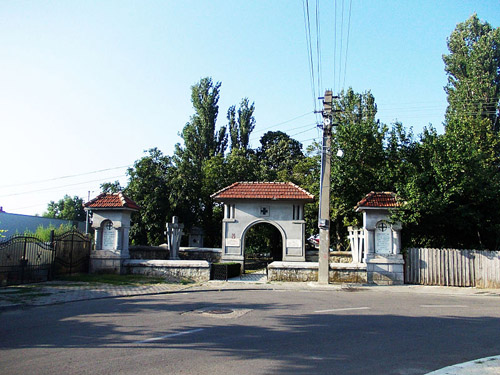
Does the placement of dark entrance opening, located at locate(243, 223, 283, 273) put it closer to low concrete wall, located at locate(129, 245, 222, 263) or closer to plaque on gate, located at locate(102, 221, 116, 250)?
low concrete wall, located at locate(129, 245, 222, 263)

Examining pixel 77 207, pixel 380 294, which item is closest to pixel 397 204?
pixel 380 294

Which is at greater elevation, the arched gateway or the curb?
the arched gateway

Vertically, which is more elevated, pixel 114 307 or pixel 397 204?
pixel 397 204

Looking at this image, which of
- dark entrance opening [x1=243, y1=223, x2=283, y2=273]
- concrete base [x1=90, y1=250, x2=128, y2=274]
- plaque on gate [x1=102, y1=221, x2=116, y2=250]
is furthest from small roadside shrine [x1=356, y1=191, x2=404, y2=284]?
plaque on gate [x1=102, y1=221, x2=116, y2=250]

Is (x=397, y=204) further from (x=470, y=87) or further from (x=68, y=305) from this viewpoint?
(x=470, y=87)

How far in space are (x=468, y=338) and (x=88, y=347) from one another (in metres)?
7.07

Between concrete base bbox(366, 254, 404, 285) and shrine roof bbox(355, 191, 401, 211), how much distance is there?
225 centimetres

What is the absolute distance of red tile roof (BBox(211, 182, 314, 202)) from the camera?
2162cm

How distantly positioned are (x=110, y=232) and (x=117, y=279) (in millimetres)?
2930

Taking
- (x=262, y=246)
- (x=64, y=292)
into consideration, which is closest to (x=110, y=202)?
(x=64, y=292)

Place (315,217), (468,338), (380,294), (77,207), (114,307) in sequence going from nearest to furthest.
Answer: (468,338) → (114,307) → (380,294) → (315,217) → (77,207)

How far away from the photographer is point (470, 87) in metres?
29.5

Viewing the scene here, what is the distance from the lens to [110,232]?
1998 centimetres

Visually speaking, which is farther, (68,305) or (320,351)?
(68,305)
